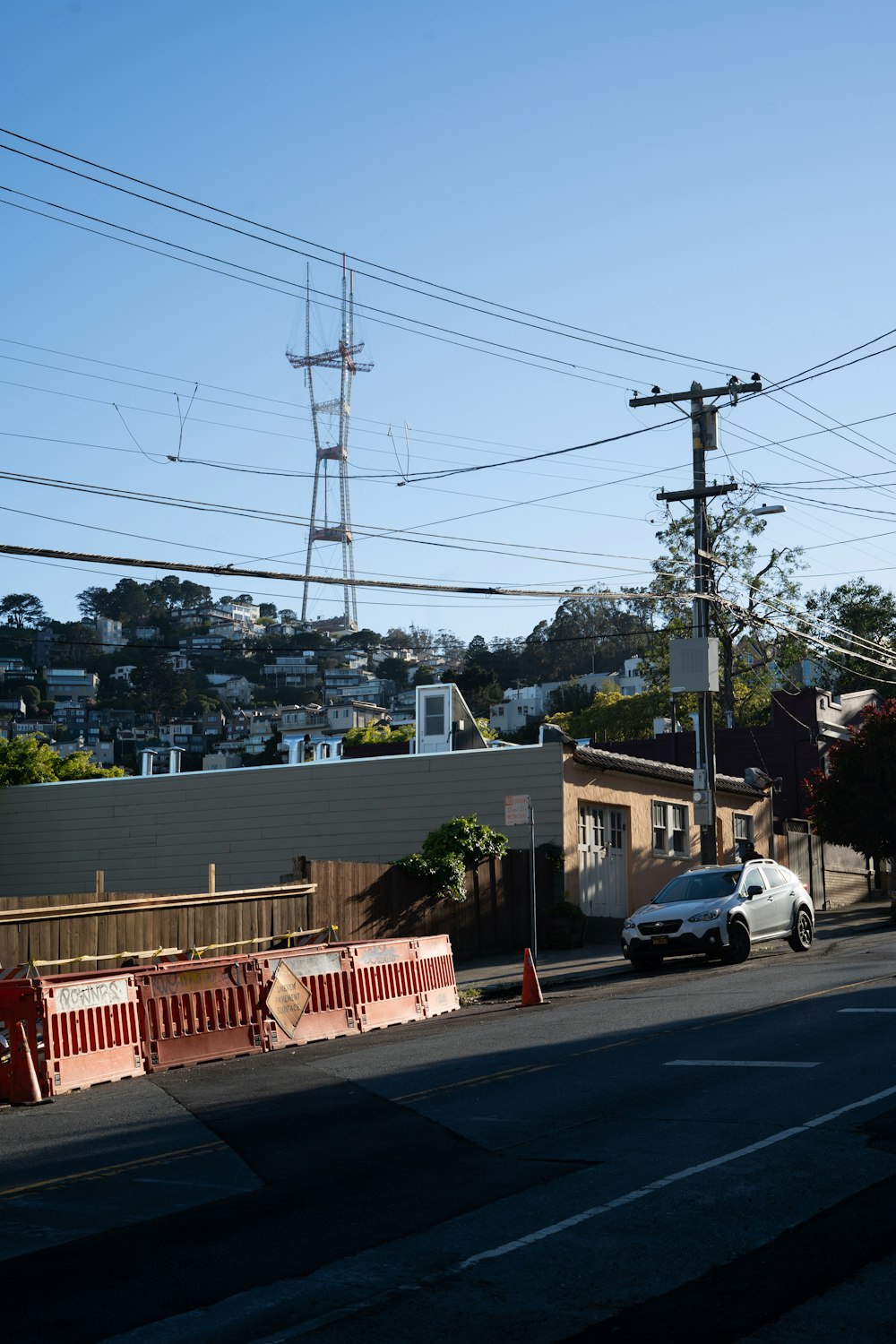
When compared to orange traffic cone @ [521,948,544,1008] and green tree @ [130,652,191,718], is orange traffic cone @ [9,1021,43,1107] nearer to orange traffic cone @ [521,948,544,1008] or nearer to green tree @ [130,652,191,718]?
orange traffic cone @ [521,948,544,1008]

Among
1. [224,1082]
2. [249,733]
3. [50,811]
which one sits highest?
[249,733]

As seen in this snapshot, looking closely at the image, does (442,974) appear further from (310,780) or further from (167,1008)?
(310,780)

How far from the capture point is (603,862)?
30.5 m

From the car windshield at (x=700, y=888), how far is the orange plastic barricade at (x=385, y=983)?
21.2 feet

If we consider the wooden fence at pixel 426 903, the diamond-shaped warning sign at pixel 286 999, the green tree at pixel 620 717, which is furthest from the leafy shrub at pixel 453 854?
the green tree at pixel 620 717

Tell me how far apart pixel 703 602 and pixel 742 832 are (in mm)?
10124

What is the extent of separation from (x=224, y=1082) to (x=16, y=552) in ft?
20.0

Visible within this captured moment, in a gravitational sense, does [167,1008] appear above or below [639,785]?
below

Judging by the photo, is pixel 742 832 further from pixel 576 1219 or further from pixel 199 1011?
pixel 576 1219

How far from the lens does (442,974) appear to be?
1933 cm

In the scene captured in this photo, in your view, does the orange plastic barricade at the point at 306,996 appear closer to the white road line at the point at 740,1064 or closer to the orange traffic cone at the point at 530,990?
the orange traffic cone at the point at 530,990

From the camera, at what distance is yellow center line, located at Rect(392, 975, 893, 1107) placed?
11695 millimetres

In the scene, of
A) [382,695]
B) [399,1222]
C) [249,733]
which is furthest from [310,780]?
[382,695]

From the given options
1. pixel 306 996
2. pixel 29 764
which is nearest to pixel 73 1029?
pixel 306 996
